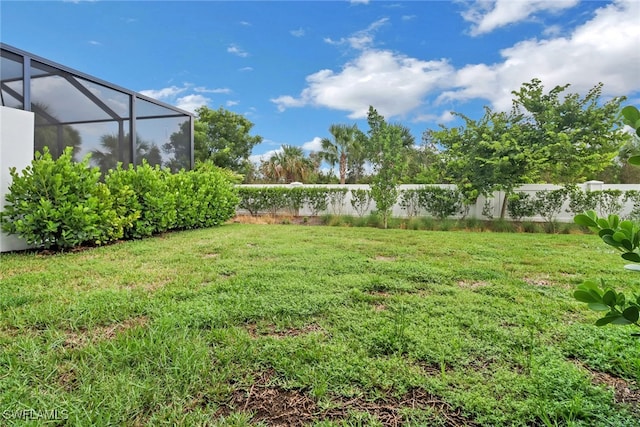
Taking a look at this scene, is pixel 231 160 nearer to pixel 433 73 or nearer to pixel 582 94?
pixel 433 73

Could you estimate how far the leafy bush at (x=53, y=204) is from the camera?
416 centimetres

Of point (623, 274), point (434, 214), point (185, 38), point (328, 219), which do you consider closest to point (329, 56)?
point (185, 38)

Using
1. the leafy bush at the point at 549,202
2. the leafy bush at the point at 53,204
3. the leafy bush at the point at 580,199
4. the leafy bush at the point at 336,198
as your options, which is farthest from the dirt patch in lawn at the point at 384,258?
the leafy bush at the point at 580,199

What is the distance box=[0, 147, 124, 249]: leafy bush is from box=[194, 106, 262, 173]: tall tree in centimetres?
1593

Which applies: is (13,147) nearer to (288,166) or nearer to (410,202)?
(410,202)

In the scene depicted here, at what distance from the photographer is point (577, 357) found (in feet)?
5.80

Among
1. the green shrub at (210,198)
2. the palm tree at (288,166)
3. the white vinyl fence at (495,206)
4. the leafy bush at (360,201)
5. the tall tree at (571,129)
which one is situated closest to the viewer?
the green shrub at (210,198)

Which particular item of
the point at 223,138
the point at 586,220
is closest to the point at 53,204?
the point at 586,220

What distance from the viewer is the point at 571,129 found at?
873 cm

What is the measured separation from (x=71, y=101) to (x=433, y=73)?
10764 mm

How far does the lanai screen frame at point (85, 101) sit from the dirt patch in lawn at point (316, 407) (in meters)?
5.73

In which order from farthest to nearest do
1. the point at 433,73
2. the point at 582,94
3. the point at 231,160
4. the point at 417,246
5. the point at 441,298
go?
the point at 231,160, the point at 433,73, the point at 582,94, the point at 417,246, the point at 441,298

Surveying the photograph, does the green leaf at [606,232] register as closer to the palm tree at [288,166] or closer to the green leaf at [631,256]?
the green leaf at [631,256]

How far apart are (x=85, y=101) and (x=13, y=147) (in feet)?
6.29
